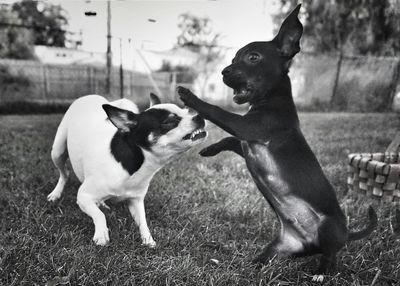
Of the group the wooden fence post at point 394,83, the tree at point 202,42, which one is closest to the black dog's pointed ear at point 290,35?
the tree at point 202,42

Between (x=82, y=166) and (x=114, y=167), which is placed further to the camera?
(x=82, y=166)

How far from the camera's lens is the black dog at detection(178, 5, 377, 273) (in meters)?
1.52

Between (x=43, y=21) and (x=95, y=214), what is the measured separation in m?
3.24

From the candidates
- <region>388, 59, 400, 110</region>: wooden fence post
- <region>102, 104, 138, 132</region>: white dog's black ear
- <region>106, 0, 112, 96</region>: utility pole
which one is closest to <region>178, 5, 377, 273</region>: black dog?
<region>102, 104, 138, 132</region>: white dog's black ear

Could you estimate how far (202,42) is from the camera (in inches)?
174

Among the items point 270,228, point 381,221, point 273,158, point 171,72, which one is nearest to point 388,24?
point 171,72

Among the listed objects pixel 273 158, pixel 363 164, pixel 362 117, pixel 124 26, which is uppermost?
pixel 124 26

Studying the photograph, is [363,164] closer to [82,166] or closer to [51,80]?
[82,166]

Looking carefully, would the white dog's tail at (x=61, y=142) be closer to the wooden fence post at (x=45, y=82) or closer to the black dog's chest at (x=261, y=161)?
the black dog's chest at (x=261, y=161)

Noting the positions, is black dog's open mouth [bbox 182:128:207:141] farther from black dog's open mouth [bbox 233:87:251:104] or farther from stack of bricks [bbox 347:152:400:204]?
stack of bricks [bbox 347:152:400:204]

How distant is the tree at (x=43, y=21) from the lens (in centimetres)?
417

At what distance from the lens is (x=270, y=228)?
2293 millimetres

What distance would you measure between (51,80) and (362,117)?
4569mm

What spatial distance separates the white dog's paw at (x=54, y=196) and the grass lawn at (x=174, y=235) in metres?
0.04
